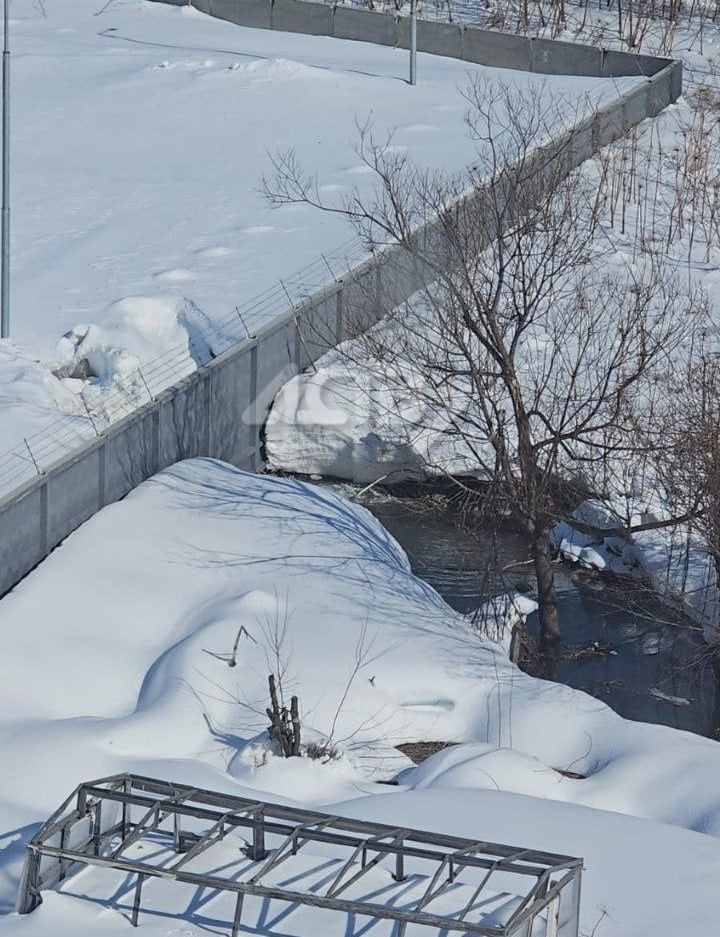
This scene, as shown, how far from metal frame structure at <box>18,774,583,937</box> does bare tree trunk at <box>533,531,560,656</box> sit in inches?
295

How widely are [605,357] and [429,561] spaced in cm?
481

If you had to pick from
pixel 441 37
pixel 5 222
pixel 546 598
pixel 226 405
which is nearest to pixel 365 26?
pixel 441 37

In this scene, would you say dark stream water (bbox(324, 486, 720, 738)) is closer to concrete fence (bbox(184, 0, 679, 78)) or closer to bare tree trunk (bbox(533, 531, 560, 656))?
bare tree trunk (bbox(533, 531, 560, 656))

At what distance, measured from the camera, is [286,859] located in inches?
443

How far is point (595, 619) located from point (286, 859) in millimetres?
10422

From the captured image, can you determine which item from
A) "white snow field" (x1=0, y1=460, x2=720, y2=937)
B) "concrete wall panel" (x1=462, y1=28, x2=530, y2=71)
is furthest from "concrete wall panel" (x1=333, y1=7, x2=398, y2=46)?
"white snow field" (x1=0, y1=460, x2=720, y2=937)

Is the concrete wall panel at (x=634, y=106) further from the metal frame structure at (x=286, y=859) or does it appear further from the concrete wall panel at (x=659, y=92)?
the metal frame structure at (x=286, y=859)

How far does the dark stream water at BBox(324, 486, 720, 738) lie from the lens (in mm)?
19125

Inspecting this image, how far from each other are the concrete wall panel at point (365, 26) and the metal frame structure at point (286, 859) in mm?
29524

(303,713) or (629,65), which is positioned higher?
(629,65)

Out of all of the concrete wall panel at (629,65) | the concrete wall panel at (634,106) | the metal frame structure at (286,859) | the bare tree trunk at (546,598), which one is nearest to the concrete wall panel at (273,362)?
the bare tree trunk at (546,598)

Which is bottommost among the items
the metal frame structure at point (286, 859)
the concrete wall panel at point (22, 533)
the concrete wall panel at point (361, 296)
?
the concrete wall panel at point (22, 533)

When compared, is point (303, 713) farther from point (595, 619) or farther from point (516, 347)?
point (516, 347)

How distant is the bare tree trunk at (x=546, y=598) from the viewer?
754 inches
